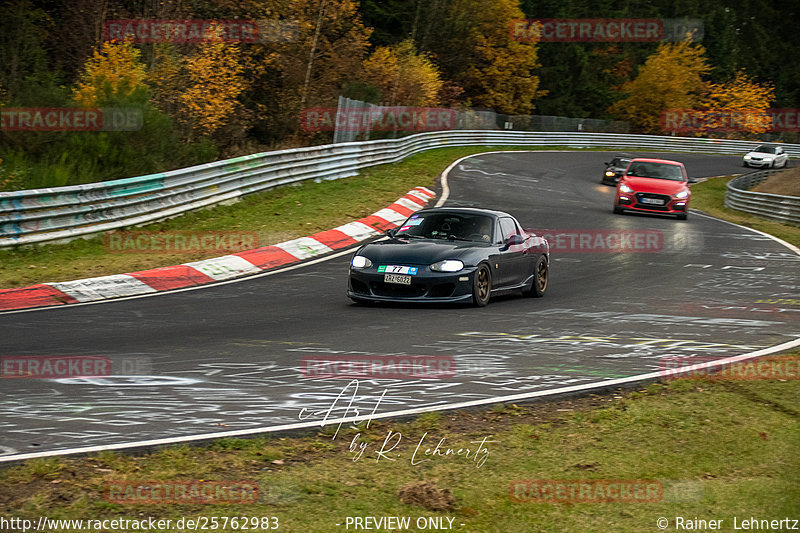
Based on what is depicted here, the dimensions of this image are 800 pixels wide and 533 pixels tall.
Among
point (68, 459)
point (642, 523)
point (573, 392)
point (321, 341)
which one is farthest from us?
point (321, 341)

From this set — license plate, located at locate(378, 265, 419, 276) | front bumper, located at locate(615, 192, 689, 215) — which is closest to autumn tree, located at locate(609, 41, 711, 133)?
front bumper, located at locate(615, 192, 689, 215)

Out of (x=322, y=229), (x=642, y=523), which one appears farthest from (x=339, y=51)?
(x=642, y=523)

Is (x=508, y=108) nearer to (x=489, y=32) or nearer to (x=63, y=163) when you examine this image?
(x=489, y=32)

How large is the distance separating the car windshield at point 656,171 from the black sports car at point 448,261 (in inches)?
560

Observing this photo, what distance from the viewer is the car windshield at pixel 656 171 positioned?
89.5 ft

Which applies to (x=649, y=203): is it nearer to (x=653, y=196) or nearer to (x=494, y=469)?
(x=653, y=196)

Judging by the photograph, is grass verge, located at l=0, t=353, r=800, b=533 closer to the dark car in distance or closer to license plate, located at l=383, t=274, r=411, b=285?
license plate, located at l=383, t=274, r=411, b=285

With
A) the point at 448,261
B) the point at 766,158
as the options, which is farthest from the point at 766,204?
the point at 766,158

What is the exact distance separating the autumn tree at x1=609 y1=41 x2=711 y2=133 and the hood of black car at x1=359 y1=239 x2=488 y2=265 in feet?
254

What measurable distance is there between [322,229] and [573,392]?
1221 cm

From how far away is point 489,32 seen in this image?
2977 inches

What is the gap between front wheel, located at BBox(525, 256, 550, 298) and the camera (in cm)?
1406

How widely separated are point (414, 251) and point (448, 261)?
483mm

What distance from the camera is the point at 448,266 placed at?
12008 millimetres
